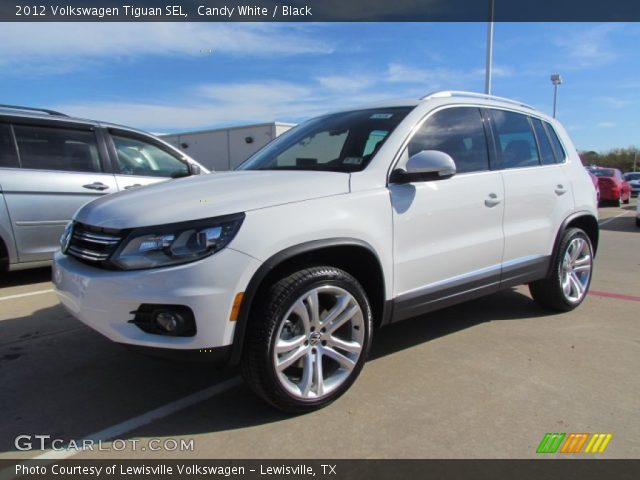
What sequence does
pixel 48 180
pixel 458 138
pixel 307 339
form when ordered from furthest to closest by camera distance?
pixel 48 180, pixel 458 138, pixel 307 339

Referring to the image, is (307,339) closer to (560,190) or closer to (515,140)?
(515,140)

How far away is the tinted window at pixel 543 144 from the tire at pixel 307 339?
8.29 ft

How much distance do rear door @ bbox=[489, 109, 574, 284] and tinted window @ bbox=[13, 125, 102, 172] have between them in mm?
4512

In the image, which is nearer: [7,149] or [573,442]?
[573,442]

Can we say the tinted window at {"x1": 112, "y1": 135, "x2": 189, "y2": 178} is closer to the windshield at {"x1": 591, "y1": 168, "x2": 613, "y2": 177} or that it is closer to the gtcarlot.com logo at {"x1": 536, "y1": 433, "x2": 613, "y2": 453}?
the gtcarlot.com logo at {"x1": 536, "y1": 433, "x2": 613, "y2": 453}

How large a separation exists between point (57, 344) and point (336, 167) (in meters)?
2.57

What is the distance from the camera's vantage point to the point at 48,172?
227 inches

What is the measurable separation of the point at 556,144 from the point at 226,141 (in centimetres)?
2327

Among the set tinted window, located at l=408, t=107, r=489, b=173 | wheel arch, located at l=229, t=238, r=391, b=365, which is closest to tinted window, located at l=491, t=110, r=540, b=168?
tinted window, located at l=408, t=107, r=489, b=173

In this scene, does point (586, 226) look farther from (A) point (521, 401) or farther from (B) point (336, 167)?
(B) point (336, 167)

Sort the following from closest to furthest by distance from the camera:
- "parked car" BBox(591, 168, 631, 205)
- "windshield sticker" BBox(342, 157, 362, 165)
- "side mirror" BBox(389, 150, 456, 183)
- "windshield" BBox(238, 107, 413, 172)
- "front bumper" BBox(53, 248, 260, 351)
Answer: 1. "front bumper" BBox(53, 248, 260, 351)
2. "side mirror" BBox(389, 150, 456, 183)
3. "windshield sticker" BBox(342, 157, 362, 165)
4. "windshield" BBox(238, 107, 413, 172)
5. "parked car" BBox(591, 168, 631, 205)

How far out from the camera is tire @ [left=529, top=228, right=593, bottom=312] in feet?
15.2

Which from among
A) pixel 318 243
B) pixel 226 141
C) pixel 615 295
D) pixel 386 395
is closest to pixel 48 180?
pixel 318 243

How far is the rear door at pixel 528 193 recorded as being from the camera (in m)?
4.09
